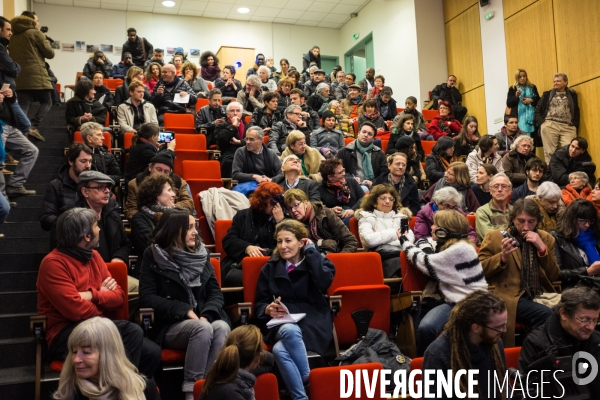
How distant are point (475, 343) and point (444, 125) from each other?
565 cm

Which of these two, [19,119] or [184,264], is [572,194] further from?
[19,119]

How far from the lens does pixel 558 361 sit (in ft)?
8.47

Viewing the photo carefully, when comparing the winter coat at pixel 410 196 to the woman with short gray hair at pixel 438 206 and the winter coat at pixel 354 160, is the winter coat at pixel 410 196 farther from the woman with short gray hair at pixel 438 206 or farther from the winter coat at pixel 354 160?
the woman with short gray hair at pixel 438 206

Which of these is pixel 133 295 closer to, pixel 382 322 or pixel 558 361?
pixel 382 322

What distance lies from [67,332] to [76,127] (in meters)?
3.52

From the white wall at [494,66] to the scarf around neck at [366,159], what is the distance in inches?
153

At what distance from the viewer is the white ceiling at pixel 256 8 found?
11.9m

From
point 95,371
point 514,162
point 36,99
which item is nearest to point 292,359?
point 95,371

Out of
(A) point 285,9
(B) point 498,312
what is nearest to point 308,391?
(B) point 498,312

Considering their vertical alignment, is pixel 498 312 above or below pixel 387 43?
below

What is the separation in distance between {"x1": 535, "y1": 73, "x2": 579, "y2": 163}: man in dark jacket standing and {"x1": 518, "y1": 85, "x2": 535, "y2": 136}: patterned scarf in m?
0.26

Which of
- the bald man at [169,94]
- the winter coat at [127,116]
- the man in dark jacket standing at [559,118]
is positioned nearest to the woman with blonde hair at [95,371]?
the winter coat at [127,116]

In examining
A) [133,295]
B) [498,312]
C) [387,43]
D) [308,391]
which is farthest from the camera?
[387,43]

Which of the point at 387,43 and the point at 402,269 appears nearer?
the point at 402,269
